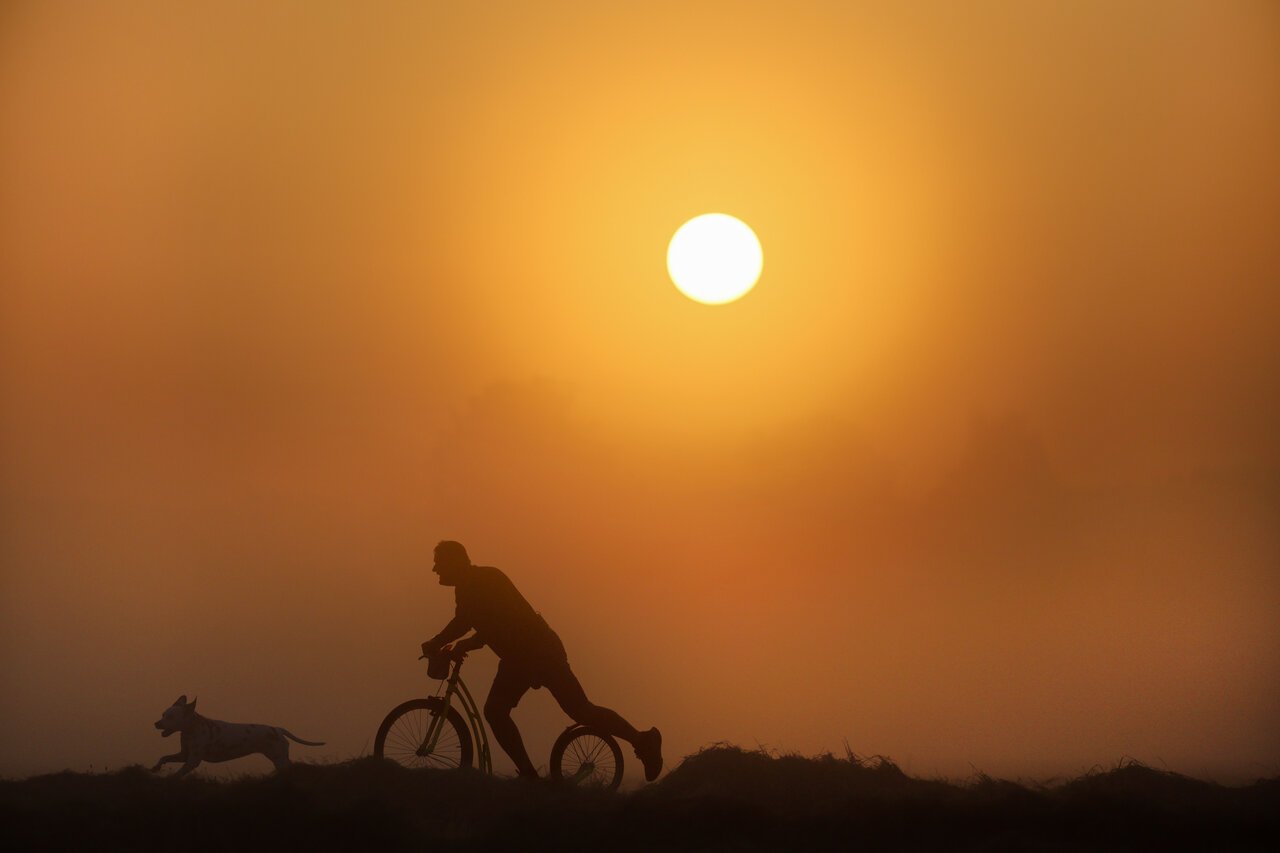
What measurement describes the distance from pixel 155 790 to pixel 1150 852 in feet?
28.1

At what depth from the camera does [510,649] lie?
1380cm

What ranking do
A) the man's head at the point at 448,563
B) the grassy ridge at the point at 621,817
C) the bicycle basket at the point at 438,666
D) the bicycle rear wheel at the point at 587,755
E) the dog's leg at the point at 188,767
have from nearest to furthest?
the grassy ridge at the point at 621,817 → the dog's leg at the point at 188,767 → the bicycle rear wheel at the point at 587,755 → the man's head at the point at 448,563 → the bicycle basket at the point at 438,666

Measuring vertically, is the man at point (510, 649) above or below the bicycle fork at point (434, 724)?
above

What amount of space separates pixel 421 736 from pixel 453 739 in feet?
1.15

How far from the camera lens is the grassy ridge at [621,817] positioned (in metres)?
9.96

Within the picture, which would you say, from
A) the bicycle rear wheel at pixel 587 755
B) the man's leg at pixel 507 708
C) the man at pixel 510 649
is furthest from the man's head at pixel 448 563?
the bicycle rear wheel at pixel 587 755

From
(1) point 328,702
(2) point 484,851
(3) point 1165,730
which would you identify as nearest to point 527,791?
(2) point 484,851

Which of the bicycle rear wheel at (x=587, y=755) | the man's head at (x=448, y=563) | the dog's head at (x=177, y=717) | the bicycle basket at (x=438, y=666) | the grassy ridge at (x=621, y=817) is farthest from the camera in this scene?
the bicycle basket at (x=438, y=666)

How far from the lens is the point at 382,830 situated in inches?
395

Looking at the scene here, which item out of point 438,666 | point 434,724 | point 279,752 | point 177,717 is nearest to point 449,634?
point 438,666

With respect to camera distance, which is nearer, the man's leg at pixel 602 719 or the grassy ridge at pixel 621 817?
the grassy ridge at pixel 621 817

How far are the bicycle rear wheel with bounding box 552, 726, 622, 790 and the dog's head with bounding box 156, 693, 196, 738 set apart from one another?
3870mm

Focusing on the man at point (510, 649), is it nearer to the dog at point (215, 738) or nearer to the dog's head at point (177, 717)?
the dog at point (215, 738)

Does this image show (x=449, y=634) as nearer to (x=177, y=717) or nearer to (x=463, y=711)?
(x=463, y=711)
